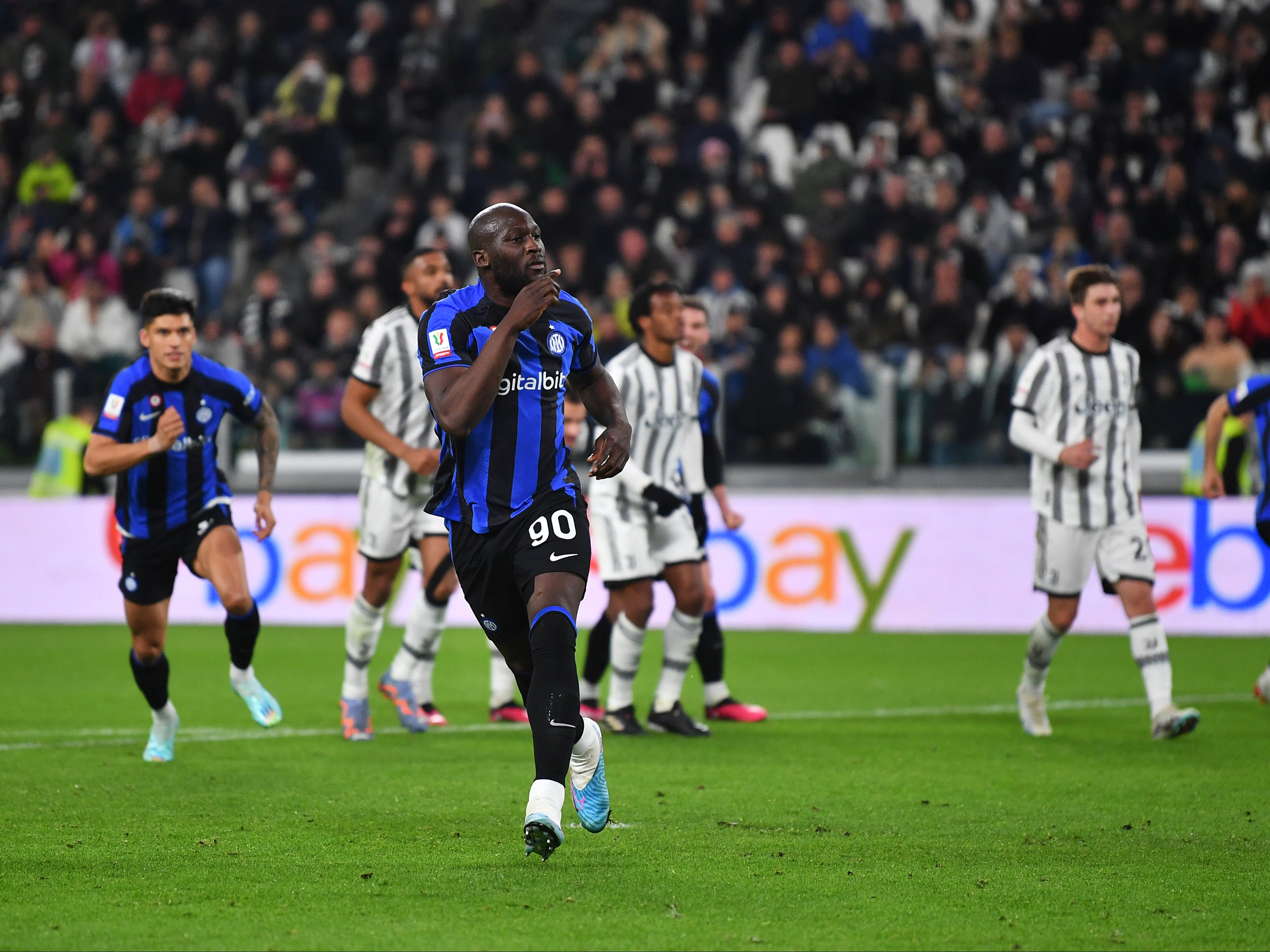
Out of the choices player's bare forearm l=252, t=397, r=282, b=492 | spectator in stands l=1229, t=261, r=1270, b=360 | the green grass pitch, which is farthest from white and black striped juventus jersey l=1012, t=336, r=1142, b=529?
spectator in stands l=1229, t=261, r=1270, b=360

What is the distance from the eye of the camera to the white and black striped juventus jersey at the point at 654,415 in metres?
8.55

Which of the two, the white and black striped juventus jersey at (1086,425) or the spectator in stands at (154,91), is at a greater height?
the spectator in stands at (154,91)

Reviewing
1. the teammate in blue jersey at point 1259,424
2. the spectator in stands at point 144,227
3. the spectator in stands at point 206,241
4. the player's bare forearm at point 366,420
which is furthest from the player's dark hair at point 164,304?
the spectator in stands at point 144,227

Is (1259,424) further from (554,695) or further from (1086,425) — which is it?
(554,695)

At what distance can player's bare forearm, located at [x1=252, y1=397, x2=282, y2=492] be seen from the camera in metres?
7.66

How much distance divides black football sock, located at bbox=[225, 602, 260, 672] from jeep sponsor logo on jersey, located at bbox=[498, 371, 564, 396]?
255cm

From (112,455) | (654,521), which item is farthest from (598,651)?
(112,455)

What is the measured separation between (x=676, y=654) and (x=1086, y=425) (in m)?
2.34

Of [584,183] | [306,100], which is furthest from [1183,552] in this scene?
[306,100]

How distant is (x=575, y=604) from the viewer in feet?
16.9

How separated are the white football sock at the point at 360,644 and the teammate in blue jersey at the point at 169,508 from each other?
889mm

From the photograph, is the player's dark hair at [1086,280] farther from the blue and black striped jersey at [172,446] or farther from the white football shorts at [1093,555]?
the blue and black striped jersey at [172,446]

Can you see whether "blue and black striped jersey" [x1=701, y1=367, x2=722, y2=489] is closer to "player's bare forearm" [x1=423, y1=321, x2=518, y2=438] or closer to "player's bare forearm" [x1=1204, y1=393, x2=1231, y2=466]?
"player's bare forearm" [x1=1204, y1=393, x2=1231, y2=466]

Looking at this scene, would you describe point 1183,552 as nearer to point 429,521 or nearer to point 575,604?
point 429,521
